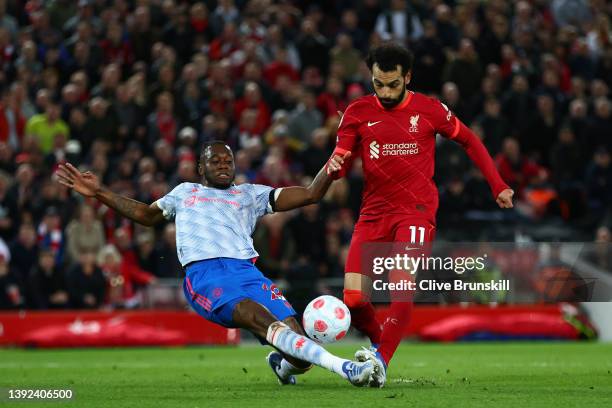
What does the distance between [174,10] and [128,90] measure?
2251 millimetres

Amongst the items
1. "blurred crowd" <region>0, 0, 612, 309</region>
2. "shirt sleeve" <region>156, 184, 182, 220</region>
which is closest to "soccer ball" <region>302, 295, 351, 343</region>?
"shirt sleeve" <region>156, 184, 182, 220</region>

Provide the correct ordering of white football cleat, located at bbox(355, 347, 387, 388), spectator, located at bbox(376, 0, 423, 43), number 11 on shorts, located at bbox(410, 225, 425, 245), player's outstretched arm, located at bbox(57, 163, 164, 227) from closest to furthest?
white football cleat, located at bbox(355, 347, 387, 388), number 11 on shorts, located at bbox(410, 225, 425, 245), player's outstretched arm, located at bbox(57, 163, 164, 227), spectator, located at bbox(376, 0, 423, 43)

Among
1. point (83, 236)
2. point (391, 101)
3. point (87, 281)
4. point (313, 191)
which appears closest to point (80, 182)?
point (313, 191)

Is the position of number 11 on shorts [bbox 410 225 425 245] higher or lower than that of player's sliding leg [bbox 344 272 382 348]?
higher

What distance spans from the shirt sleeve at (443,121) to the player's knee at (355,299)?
151 centimetres

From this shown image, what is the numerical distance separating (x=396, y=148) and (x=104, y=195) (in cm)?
243

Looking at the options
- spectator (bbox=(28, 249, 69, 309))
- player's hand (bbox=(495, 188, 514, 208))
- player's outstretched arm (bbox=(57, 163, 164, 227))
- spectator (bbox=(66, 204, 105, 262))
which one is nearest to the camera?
player's hand (bbox=(495, 188, 514, 208))

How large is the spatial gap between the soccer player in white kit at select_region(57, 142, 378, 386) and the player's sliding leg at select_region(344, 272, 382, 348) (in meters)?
0.65

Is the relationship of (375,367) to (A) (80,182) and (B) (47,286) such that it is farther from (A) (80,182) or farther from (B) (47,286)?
(B) (47,286)

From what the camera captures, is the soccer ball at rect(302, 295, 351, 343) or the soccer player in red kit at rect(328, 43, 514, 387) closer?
the soccer ball at rect(302, 295, 351, 343)

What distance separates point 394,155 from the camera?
34.2 feet

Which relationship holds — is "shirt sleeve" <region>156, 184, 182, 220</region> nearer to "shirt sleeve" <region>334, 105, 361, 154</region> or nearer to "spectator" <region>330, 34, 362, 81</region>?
"shirt sleeve" <region>334, 105, 361, 154</region>

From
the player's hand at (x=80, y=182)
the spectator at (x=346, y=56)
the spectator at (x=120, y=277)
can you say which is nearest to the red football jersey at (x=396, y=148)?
the player's hand at (x=80, y=182)

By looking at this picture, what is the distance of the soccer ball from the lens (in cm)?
954
